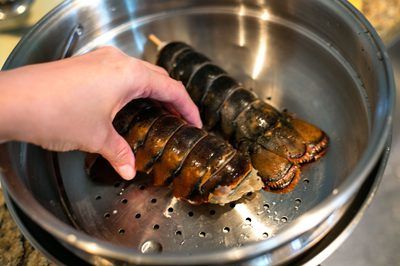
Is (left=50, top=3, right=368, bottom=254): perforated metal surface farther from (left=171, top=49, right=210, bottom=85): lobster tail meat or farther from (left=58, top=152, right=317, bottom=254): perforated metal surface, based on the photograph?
(left=171, top=49, right=210, bottom=85): lobster tail meat

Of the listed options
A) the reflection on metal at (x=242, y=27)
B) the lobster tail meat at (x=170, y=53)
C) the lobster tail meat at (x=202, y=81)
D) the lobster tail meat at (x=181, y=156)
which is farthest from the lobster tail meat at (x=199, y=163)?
the reflection on metal at (x=242, y=27)

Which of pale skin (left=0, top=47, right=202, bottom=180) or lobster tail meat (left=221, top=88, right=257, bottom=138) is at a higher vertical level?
pale skin (left=0, top=47, right=202, bottom=180)

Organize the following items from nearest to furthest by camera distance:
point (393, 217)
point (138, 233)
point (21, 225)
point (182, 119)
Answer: point (21, 225)
point (138, 233)
point (182, 119)
point (393, 217)

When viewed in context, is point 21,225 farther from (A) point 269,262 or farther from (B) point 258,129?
(B) point 258,129

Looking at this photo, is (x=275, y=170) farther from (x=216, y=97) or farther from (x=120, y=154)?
(x=120, y=154)

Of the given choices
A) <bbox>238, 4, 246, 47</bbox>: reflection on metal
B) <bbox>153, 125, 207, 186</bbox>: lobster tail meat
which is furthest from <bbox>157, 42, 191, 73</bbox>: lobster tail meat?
<bbox>153, 125, 207, 186</bbox>: lobster tail meat

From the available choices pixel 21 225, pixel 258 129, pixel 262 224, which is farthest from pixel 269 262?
pixel 21 225

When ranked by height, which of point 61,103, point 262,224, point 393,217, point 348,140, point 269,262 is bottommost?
point 393,217
